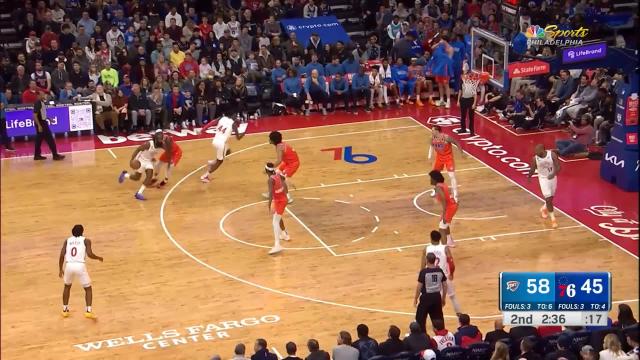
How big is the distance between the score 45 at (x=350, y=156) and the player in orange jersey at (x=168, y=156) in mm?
4234

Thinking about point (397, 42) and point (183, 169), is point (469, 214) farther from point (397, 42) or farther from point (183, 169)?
point (397, 42)

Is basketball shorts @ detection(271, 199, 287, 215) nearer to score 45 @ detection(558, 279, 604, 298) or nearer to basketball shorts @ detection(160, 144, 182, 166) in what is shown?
basketball shorts @ detection(160, 144, 182, 166)

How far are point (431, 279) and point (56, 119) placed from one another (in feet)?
48.0

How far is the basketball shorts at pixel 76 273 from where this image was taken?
19297 mm

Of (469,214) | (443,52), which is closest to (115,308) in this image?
(469,214)

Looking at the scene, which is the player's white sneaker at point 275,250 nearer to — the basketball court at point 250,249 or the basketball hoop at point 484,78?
the basketball court at point 250,249

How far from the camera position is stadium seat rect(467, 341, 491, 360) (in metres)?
16.1

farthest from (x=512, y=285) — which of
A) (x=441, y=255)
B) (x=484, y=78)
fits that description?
(x=484, y=78)

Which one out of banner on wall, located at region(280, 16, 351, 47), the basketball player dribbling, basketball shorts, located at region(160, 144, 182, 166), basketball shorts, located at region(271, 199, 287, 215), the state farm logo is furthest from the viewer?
banner on wall, located at region(280, 16, 351, 47)

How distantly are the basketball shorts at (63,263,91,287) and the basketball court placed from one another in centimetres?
72

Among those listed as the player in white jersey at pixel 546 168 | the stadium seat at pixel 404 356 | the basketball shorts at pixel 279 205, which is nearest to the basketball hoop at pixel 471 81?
the player in white jersey at pixel 546 168

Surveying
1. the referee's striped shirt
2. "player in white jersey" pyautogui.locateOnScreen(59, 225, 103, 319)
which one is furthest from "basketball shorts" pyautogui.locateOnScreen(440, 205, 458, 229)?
"player in white jersey" pyautogui.locateOnScreen(59, 225, 103, 319)

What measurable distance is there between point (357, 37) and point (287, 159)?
13957 mm

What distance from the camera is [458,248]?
22750 mm
